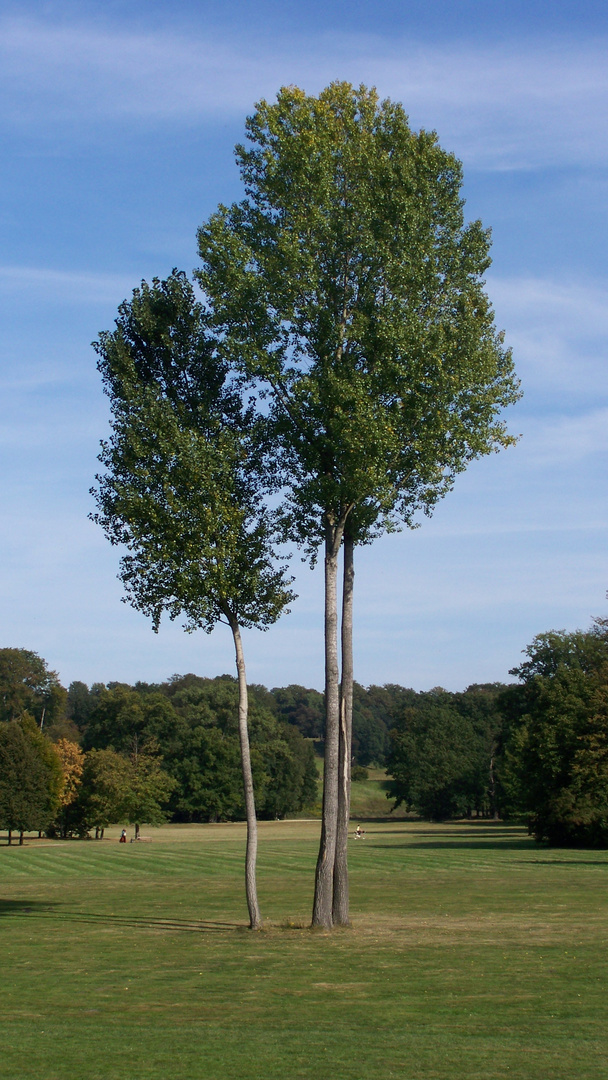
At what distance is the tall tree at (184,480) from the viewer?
19.7 meters

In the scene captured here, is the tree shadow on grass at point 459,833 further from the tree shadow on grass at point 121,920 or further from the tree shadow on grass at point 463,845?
the tree shadow on grass at point 121,920

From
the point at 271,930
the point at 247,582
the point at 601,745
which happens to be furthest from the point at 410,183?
the point at 601,745

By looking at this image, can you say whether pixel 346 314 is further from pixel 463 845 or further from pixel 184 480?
pixel 463 845

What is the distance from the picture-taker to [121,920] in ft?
75.6

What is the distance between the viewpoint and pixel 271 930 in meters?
19.7

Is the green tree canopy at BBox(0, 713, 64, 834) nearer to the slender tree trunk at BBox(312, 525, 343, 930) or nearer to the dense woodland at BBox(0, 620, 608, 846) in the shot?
the dense woodland at BBox(0, 620, 608, 846)

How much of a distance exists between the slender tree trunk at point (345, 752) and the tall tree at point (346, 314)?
4 cm

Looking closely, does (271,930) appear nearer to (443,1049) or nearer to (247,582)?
(247,582)

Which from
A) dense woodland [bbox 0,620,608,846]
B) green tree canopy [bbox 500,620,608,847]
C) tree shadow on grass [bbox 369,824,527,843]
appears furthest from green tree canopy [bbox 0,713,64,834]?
green tree canopy [bbox 500,620,608,847]

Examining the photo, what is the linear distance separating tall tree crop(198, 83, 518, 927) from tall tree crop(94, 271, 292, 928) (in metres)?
0.89

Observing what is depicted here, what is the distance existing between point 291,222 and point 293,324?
84.1 inches

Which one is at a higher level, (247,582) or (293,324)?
(293,324)

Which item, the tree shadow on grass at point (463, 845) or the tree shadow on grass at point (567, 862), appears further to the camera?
the tree shadow on grass at point (463, 845)

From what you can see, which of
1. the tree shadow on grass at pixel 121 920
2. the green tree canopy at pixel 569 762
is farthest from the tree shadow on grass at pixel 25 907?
the green tree canopy at pixel 569 762
